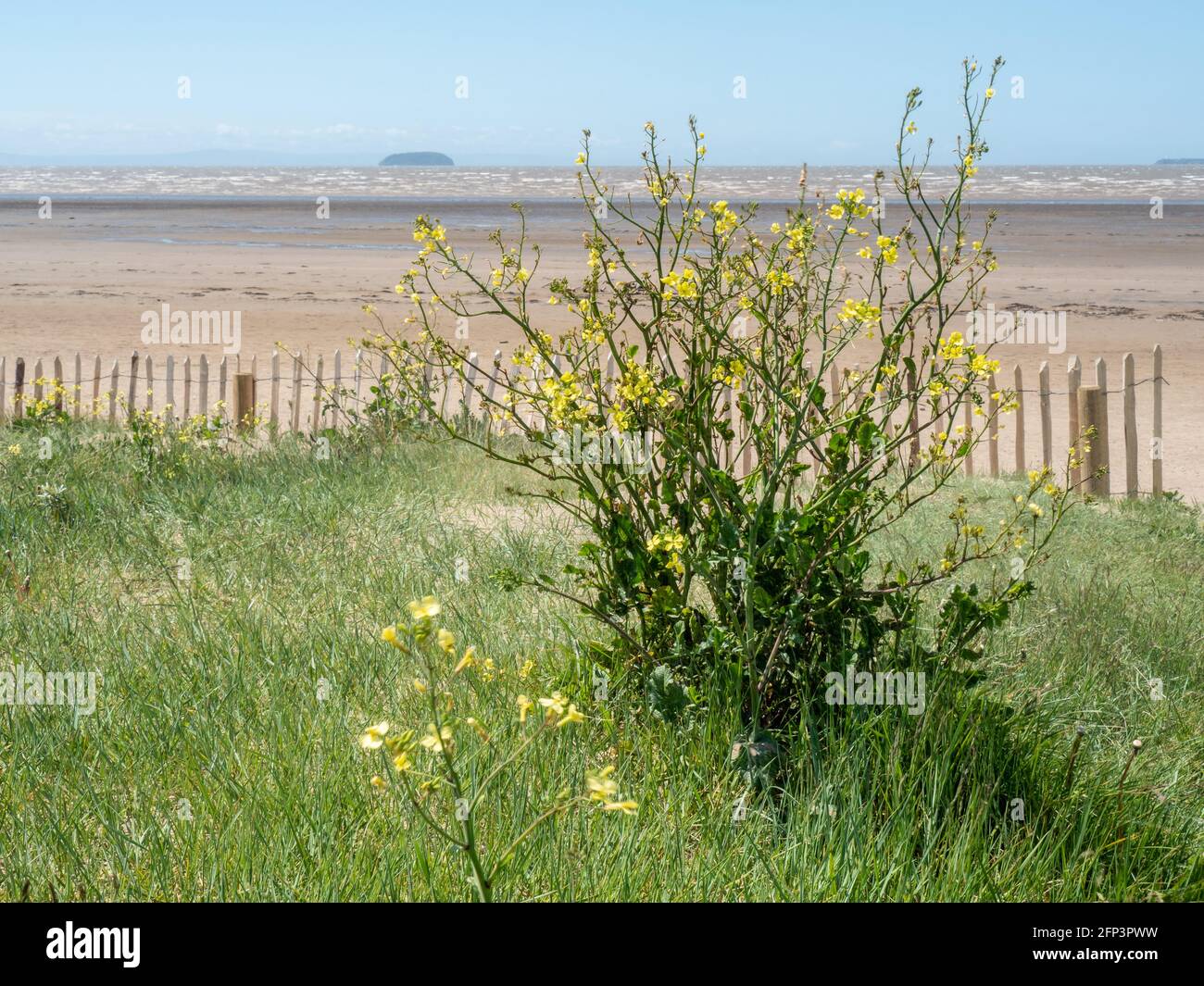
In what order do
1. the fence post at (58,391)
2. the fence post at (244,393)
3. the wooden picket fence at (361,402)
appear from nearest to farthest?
the wooden picket fence at (361,402), the fence post at (58,391), the fence post at (244,393)

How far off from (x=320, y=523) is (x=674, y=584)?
8.88ft

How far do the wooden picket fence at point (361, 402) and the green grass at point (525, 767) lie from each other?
7.13 feet

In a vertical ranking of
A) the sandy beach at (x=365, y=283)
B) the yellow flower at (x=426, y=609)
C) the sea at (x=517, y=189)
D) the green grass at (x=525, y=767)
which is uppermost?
the sea at (x=517, y=189)

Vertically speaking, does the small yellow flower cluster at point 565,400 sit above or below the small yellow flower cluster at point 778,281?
below

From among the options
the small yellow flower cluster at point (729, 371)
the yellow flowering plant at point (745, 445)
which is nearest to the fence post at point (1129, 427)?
the yellow flowering plant at point (745, 445)

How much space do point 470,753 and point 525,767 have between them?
0.49 feet

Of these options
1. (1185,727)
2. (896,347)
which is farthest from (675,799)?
(1185,727)

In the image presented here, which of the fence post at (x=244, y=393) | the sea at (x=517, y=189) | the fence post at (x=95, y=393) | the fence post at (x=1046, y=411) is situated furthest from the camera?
the sea at (x=517, y=189)

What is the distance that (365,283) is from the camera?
21.8m

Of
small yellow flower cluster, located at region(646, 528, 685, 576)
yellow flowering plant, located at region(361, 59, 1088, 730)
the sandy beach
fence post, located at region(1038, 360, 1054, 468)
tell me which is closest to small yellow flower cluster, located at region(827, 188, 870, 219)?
yellow flowering plant, located at region(361, 59, 1088, 730)

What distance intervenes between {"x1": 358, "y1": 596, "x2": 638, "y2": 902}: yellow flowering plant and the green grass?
3 cm

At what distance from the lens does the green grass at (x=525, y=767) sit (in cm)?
224

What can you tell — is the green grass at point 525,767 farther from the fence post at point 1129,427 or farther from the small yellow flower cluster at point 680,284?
the fence post at point 1129,427

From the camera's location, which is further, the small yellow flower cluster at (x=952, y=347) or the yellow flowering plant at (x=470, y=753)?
the small yellow flower cluster at (x=952, y=347)
